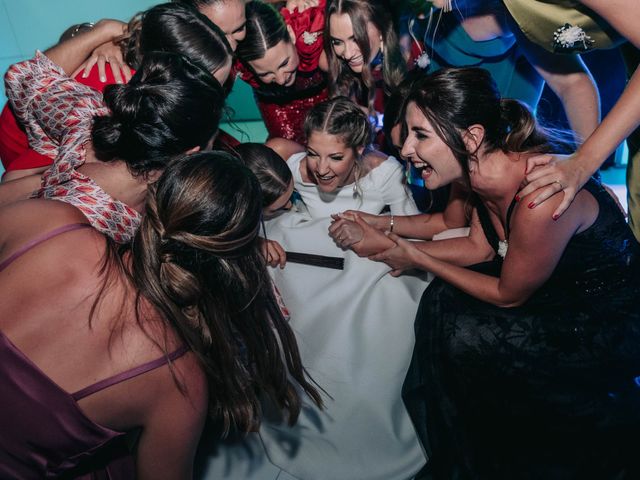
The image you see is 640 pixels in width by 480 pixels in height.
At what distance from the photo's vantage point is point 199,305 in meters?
1.13

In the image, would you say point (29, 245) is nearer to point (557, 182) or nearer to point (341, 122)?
point (557, 182)

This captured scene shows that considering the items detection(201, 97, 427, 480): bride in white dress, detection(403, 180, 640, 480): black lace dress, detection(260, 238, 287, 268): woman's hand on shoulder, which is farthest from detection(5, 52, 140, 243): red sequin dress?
detection(403, 180, 640, 480): black lace dress

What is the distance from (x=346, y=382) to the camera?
167 centimetres

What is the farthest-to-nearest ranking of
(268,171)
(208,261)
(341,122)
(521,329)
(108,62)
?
(341,122) → (268,171) → (108,62) → (521,329) → (208,261)

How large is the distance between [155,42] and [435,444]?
5.41 feet

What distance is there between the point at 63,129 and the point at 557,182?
5.02ft

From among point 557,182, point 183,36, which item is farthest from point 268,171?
point 557,182

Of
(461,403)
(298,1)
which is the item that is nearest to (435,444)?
(461,403)

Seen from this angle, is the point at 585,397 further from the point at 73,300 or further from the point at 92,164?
the point at 92,164

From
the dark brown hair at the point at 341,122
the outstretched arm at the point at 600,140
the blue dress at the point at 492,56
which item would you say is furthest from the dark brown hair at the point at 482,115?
the blue dress at the point at 492,56

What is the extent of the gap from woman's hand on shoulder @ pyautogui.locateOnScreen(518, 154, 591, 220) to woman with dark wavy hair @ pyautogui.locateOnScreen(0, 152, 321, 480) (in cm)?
77

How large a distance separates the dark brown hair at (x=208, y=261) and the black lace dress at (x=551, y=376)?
67 centimetres

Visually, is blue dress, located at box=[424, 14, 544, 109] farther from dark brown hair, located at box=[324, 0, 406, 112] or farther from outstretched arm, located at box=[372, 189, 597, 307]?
outstretched arm, located at box=[372, 189, 597, 307]

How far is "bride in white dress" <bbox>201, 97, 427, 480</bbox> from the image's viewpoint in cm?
165
